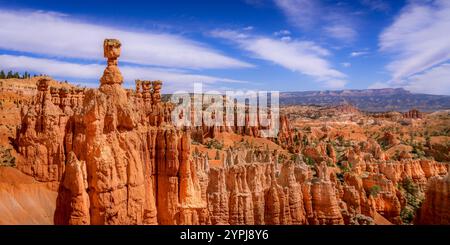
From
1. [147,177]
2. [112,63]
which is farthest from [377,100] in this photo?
[112,63]

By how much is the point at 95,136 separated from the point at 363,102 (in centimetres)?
17296

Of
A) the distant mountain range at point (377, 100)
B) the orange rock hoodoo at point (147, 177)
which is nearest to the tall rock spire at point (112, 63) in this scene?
the orange rock hoodoo at point (147, 177)

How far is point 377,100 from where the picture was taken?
17325cm

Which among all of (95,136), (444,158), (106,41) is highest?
(106,41)

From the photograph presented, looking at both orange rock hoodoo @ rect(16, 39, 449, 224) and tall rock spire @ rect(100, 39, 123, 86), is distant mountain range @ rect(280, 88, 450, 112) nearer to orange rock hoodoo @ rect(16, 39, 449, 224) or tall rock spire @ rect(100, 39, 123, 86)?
orange rock hoodoo @ rect(16, 39, 449, 224)

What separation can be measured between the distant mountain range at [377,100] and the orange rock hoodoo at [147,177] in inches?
4280

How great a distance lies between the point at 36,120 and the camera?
19.8 meters

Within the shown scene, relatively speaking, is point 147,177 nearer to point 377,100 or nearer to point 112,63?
point 112,63
